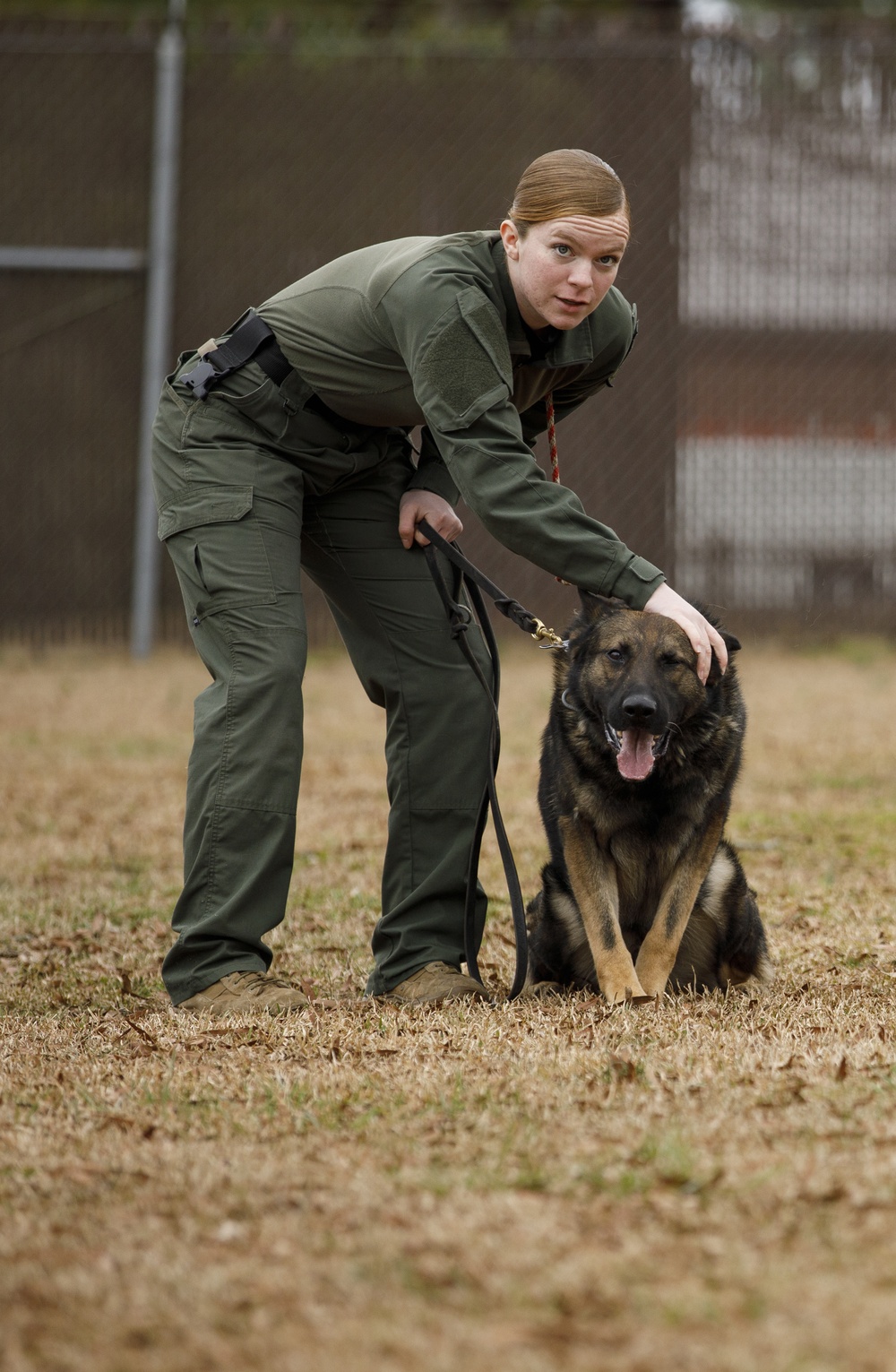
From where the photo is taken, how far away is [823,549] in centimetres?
1160

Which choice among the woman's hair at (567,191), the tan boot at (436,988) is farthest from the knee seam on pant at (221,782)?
the woman's hair at (567,191)

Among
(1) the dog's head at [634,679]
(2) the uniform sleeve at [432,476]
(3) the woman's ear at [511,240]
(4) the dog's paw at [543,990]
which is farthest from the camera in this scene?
(2) the uniform sleeve at [432,476]

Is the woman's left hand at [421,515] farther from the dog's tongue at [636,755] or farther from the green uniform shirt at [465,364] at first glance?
the dog's tongue at [636,755]

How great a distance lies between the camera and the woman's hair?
3.46 meters

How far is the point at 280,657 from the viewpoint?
3891 millimetres

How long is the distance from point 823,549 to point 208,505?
8.42m

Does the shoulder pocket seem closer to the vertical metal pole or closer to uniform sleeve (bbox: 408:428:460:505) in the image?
uniform sleeve (bbox: 408:428:460:505)

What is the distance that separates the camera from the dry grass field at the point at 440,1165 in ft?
6.40

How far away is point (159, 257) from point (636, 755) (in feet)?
27.5

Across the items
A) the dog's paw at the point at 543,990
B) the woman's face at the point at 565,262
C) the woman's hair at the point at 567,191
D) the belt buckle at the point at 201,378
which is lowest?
the dog's paw at the point at 543,990

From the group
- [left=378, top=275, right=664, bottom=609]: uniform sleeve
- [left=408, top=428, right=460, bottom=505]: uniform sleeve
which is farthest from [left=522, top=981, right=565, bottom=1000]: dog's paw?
[left=408, top=428, right=460, bottom=505]: uniform sleeve

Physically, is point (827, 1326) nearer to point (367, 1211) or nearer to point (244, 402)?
point (367, 1211)

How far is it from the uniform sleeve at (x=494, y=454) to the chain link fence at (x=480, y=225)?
7.72m

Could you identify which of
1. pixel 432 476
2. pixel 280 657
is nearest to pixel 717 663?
pixel 432 476
